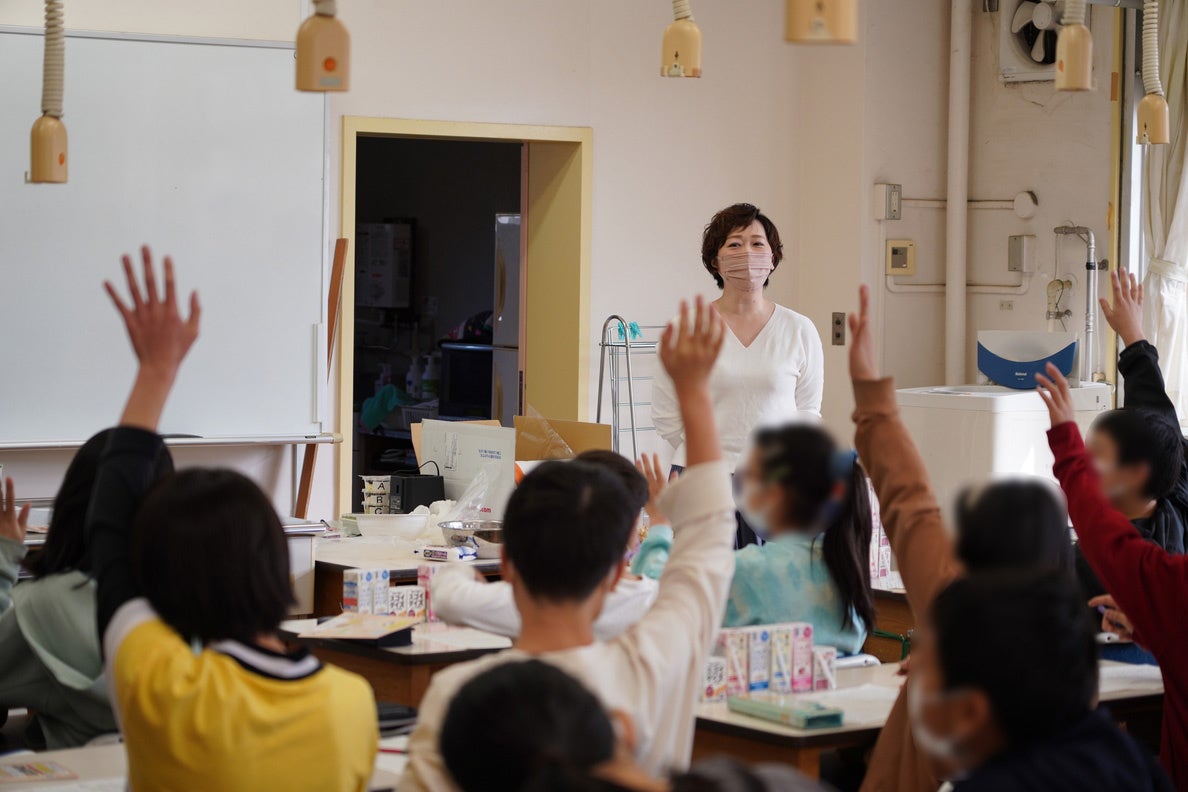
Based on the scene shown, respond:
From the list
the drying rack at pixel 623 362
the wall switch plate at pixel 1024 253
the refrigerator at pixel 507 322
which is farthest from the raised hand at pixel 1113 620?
the refrigerator at pixel 507 322

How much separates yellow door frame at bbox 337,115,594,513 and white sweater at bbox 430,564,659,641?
3.41 meters

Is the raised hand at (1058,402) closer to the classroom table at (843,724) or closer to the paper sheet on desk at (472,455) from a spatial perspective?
the classroom table at (843,724)

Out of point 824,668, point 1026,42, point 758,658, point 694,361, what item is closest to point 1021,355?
point 1026,42

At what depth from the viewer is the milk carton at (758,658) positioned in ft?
8.89

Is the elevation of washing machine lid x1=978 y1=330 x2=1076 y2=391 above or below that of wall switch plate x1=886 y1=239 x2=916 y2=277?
below

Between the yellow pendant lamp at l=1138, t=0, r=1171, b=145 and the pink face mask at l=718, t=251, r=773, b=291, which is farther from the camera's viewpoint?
the pink face mask at l=718, t=251, r=773, b=291

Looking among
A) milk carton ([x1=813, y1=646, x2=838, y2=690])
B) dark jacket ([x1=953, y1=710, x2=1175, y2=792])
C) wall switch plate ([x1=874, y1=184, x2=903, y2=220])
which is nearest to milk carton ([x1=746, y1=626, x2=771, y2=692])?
milk carton ([x1=813, y1=646, x2=838, y2=690])

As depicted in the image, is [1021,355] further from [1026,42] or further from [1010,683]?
[1010,683]

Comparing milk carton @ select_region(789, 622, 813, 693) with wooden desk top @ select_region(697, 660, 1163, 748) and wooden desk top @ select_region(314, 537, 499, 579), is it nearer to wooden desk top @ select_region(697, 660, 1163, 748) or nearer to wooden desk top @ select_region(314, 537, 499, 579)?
wooden desk top @ select_region(697, 660, 1163, 748)

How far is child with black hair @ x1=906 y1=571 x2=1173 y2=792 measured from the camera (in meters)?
0.99

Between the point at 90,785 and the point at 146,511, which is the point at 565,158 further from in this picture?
the point at 146,511

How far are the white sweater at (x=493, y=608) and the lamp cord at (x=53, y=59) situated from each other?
1179 mm

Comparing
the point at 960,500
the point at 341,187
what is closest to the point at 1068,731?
the point at 960,500

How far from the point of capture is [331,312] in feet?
18.6
